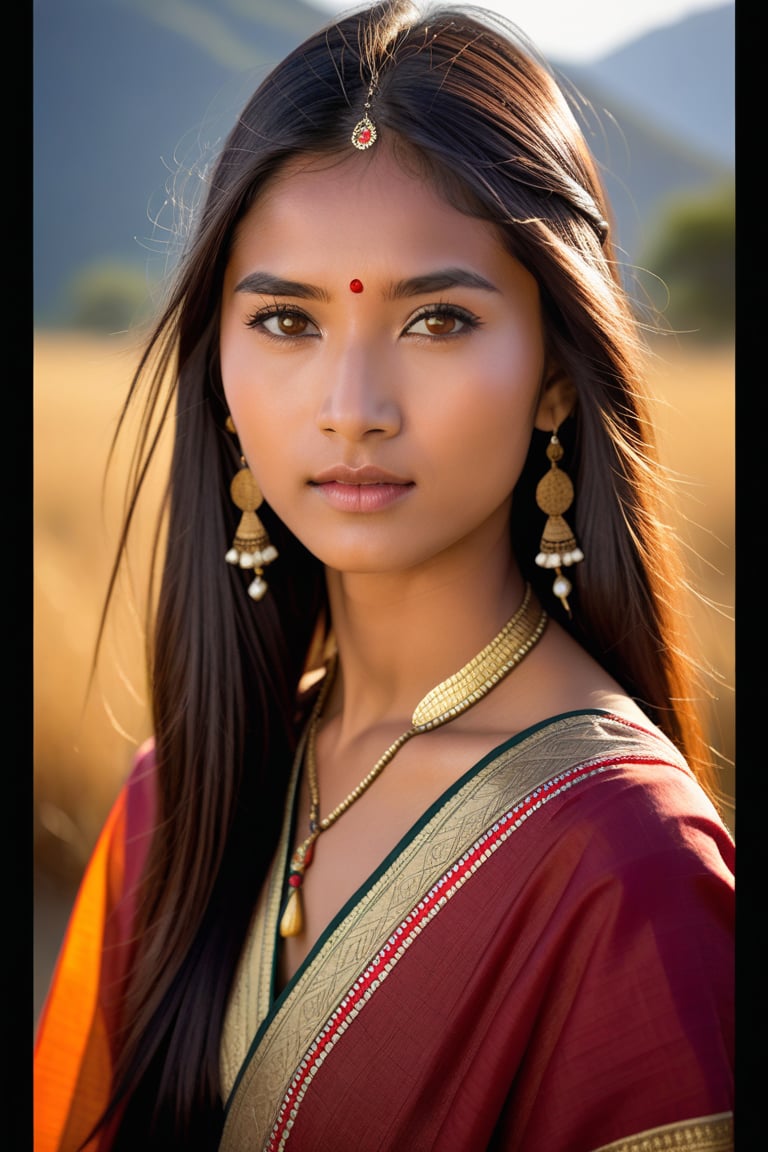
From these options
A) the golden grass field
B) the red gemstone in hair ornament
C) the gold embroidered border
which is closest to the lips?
the red gemstone in hair ornament

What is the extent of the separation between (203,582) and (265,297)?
22.8 inches

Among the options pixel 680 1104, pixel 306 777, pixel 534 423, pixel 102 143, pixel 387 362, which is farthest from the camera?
pixel 102 143

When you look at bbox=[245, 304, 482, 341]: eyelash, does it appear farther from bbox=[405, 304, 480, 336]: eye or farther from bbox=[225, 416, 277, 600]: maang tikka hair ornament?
bbox=[225, 416, 277, 600]: maang tikka hair ornament

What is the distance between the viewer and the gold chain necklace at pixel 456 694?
1524 mm

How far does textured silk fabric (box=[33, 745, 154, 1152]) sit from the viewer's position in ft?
5.91

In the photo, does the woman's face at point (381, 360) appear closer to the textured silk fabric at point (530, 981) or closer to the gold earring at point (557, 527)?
the gold earring at point (557, 527)

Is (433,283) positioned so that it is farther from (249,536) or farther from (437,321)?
(249,536)

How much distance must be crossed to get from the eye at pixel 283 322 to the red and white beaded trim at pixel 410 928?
609 millimetres

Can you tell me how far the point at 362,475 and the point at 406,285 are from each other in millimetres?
221

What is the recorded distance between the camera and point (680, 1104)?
3.67 ft

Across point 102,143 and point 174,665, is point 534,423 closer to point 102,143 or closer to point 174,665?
point 174,665

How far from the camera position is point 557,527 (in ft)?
5.09

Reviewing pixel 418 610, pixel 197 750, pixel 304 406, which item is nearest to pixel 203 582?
pixel 197 750

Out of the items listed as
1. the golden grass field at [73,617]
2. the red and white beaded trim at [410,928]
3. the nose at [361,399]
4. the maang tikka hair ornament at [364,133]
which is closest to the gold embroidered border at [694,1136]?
the red and white beaded trim at [410,928]
